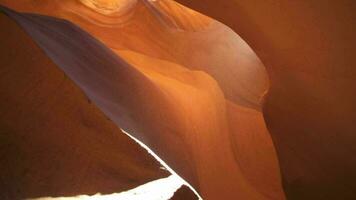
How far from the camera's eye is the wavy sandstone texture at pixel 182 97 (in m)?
1.12

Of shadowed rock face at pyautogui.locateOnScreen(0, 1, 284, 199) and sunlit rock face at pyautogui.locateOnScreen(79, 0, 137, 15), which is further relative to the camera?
sunlit rock face at pyautogui.locateOnScreen(79, 0, 137, 15)

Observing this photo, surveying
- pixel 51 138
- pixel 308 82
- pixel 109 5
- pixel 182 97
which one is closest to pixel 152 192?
pixel 51 138

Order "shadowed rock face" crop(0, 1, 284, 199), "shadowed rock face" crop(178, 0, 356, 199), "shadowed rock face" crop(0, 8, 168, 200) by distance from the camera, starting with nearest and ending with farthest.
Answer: "shadowed rock face" crop(0, 8, 168, 200)
"shadowed rock face" crop(0, 1, 284, 199)
"shadowed rock face" crop(178, 0, 356, 199)

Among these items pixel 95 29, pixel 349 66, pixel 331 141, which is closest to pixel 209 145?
pixel 331 141

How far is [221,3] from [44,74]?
1.82 meters

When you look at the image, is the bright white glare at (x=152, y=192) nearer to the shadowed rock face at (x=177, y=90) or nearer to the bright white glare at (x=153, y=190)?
the bright white glare at (x=153, y=190)

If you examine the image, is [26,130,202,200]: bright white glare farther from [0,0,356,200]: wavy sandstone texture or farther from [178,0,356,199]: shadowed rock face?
[178,0,356,199]: shadowed rock face

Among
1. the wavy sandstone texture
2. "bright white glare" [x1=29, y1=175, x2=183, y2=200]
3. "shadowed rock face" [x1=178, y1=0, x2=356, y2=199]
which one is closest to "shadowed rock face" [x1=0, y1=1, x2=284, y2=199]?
the wavy sandstone texture

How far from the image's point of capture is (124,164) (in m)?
1.18

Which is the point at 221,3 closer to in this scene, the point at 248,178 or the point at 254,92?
the point at 254,92

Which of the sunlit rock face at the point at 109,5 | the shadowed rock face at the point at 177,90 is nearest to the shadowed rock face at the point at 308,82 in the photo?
Result: the shadowed rock face at the point at 177,90

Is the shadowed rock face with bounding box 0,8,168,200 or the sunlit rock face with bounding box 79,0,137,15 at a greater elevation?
the shadowed rock face with bounding box 0,8,168,200

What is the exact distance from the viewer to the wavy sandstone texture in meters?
1.12

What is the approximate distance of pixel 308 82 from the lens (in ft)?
8.23
